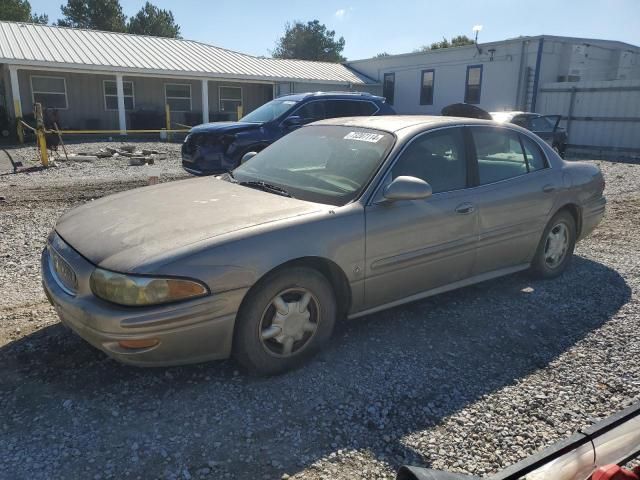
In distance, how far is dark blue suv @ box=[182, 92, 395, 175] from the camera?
9070 millimetres

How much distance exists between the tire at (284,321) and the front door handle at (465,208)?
127cm

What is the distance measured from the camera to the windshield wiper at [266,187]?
12.1ft

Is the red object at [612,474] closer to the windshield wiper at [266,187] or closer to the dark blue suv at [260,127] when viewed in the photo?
the windshield wiper at [266,187]

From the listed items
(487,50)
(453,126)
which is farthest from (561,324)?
(487,50)

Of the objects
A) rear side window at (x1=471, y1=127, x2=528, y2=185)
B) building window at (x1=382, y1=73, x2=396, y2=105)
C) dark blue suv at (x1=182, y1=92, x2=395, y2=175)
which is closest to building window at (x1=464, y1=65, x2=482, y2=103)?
building window at (x1=382, y1=73, x2=396, y2=105)

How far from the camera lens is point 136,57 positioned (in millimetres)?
21594

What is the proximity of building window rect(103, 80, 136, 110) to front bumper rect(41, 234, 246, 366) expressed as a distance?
21.9 metres

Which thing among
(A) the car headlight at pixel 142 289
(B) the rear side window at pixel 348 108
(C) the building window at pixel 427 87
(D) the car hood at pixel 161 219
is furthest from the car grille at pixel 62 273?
(C) the building window at pixel 427 87

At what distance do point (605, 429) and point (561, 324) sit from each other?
1.84 meters

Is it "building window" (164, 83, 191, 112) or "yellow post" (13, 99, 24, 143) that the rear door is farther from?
"building window" (164, 83, 191, 112)

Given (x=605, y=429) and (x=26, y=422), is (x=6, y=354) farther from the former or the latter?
(x=605, y=429)

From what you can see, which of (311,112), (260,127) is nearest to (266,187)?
(260,127)

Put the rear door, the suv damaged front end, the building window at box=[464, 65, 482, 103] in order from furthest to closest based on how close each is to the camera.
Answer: the building window at box=[464, 65, 482, 103] → the suv damaged front end → the rear door

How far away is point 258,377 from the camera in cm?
312
